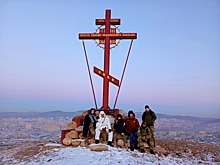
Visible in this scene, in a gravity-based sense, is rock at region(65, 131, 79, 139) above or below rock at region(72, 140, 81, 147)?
above

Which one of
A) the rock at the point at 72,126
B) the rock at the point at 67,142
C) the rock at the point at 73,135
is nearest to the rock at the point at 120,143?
the rock at the point at 73,135

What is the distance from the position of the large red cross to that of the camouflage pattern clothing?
2.96 metres

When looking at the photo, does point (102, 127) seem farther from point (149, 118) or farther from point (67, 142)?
point (149, 118)

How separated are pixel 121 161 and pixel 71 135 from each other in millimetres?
3683

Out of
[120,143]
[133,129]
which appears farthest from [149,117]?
[120,143]

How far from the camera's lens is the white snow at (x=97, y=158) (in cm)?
847

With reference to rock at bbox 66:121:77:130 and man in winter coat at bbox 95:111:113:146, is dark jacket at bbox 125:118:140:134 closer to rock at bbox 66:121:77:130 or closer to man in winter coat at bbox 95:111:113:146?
man in winter coat at bbox 95:111:113:146

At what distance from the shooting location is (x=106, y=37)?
13.5 meters

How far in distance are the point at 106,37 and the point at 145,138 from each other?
20.7 ft

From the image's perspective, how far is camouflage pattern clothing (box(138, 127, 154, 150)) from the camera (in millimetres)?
10477

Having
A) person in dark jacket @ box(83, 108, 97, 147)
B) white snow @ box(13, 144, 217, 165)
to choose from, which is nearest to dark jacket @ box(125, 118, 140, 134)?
Answer: white snow @ box(13, 144, 217, 165)

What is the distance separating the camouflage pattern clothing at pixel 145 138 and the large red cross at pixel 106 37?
2.96m

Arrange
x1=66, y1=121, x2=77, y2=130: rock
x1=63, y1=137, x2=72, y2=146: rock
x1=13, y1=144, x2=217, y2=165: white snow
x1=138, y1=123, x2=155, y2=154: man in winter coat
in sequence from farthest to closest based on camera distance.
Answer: x1=66, y1=121, x2=77, y2=130: rock < x1=63, y1=137, x2=72, y2=146: rock < x1=138, y1=123, x2=155, y2=154: man in winter coat < x1=13, y1=144, x2=217, y2=165: white snow

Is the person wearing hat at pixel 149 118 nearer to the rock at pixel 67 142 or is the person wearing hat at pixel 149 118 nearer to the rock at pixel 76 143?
the rock at pixel 76 143
